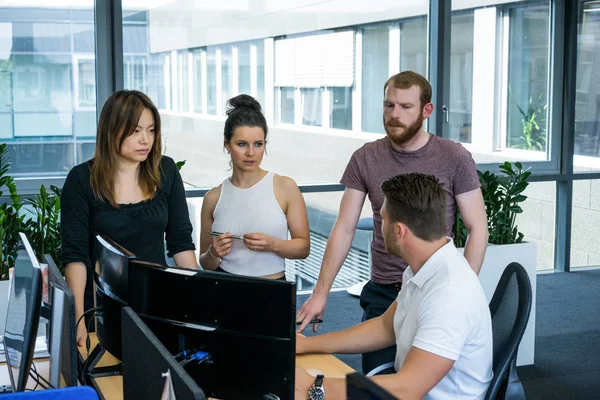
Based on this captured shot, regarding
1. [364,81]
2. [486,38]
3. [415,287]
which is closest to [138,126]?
[415,287]

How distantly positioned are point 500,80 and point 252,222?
412 cm

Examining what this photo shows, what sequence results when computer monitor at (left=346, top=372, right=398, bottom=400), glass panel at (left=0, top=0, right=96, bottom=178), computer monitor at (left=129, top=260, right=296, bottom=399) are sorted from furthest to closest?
glass panel at (left=0, top=0, right=96, bottom=178), computer monitor at (left=129, top=260, right=296, bottom=399), computer monitor at (left=346, top=372, right=398, bottom=400)

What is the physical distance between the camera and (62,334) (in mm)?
1803

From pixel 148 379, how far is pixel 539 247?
19.6 ft

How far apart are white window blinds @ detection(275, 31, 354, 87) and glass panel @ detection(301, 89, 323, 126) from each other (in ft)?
0.20

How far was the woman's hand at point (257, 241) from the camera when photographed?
287cm

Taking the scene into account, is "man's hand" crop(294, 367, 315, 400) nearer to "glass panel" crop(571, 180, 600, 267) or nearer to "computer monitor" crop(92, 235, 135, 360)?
"computer monitor" crop(92, 235, 135, 360)

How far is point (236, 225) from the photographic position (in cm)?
304

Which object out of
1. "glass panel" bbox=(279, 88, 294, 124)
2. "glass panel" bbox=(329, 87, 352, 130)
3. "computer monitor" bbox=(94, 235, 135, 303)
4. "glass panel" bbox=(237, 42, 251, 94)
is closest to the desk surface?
"computer monitor" bbox=(94, 235, 135, 303)

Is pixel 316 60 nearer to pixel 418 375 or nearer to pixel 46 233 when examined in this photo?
pixel 46 233

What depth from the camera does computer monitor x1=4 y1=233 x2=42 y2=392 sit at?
1.79m

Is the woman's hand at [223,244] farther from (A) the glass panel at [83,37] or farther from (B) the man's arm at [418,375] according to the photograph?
(A) the glass panel at [83,37]

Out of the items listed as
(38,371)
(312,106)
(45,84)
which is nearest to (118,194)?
(38,371)

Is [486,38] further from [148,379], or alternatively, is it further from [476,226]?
[148,379]
